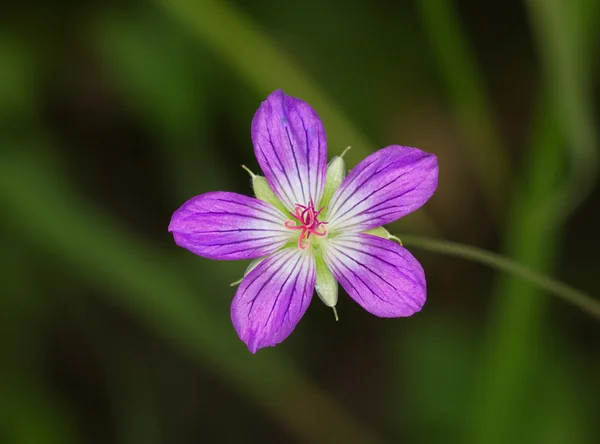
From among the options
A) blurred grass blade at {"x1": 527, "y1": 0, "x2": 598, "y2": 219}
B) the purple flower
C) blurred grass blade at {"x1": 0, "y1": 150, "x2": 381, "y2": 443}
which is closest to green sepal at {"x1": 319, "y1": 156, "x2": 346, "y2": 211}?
the purple flower

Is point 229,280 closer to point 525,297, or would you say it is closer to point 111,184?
point 111,184

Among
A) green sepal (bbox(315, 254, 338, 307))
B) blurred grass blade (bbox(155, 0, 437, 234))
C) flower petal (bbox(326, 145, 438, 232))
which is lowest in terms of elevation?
green sepal (bbox(315, 254, 338, 307))

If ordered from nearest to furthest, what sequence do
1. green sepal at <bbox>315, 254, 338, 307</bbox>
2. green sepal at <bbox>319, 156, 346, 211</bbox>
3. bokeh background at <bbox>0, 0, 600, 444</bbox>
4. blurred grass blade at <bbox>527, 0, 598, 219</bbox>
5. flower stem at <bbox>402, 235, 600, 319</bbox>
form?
flower stem at <bbox>402, 235, 600, 319</bbox> < green sepal at <bbox>315, 254, 338, 307</bbox> < green sepal at <bbox>319, 156, 346, 211</bbox> < blurred grass blade at <bbox>527, 0, 598, 219</bbox> < bokeh background at <bbox>0, 0, 600, 444</bbox>

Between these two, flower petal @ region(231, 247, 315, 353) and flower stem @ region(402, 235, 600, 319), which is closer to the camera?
flower stem @ region(402, 235, 600, 319)

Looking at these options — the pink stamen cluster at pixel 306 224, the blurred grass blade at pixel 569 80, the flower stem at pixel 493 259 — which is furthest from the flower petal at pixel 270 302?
the blurred grass blade at pixel 569 80

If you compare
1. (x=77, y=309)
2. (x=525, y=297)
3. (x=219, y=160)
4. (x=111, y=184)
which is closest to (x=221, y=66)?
(x=219, y=160)

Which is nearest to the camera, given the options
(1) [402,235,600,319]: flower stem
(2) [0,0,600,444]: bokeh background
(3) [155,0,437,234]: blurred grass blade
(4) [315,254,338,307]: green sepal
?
(1) [402,235,600,319]: flower stem

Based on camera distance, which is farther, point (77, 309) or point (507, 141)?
point (507, 141)

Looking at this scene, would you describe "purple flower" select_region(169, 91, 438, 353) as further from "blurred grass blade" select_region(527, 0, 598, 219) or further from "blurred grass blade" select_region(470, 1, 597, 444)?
"blurred grass blade" select_region(527, 0, 598, 219)
